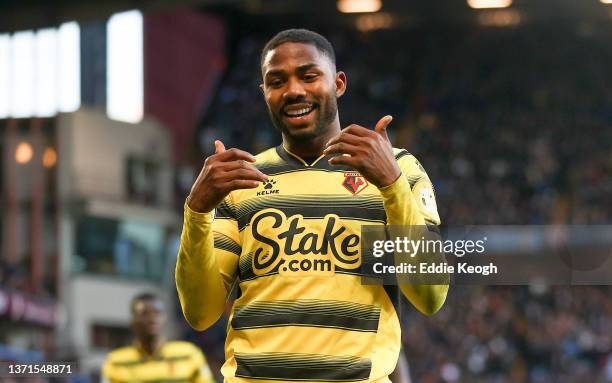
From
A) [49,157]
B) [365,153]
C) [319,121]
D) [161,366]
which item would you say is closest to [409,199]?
[365,153]

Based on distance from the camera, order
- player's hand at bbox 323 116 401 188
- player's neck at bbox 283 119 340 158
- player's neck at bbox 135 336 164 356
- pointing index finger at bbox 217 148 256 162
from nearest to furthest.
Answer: player's hand at bbox 323 116 401 188 < pointing index finger at bbox 217 148 256 162 < player's neck at bbox 283 119 340 158 < player's neck at bbox 135 336 164 356

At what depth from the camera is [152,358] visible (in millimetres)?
8836

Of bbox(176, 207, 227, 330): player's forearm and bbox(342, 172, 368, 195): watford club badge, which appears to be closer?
bbox(176, 207, 227, 330): player's forearm

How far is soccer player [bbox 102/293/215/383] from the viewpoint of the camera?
871 centimetres

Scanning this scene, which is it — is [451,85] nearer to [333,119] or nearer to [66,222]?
[66,222]

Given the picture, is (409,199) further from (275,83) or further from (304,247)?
(275,83)

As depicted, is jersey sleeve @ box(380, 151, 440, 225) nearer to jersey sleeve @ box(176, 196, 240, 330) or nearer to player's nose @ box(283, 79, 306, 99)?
player's nose @ box(283, 79, 306, 99)

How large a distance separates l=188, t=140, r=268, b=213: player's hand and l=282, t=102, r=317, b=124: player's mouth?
0.87 ft

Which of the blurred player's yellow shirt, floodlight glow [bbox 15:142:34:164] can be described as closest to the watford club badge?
the blurred player's yellow shirt

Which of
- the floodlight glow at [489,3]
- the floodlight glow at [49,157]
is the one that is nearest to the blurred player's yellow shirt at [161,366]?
the floodlight glow at [489,3]

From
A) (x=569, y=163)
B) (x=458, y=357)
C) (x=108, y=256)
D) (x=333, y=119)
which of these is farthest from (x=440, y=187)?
(x=333, y=119)

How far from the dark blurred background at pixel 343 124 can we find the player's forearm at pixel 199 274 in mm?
19131

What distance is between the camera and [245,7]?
3691 cm

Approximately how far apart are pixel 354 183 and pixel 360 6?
29.2 meters
